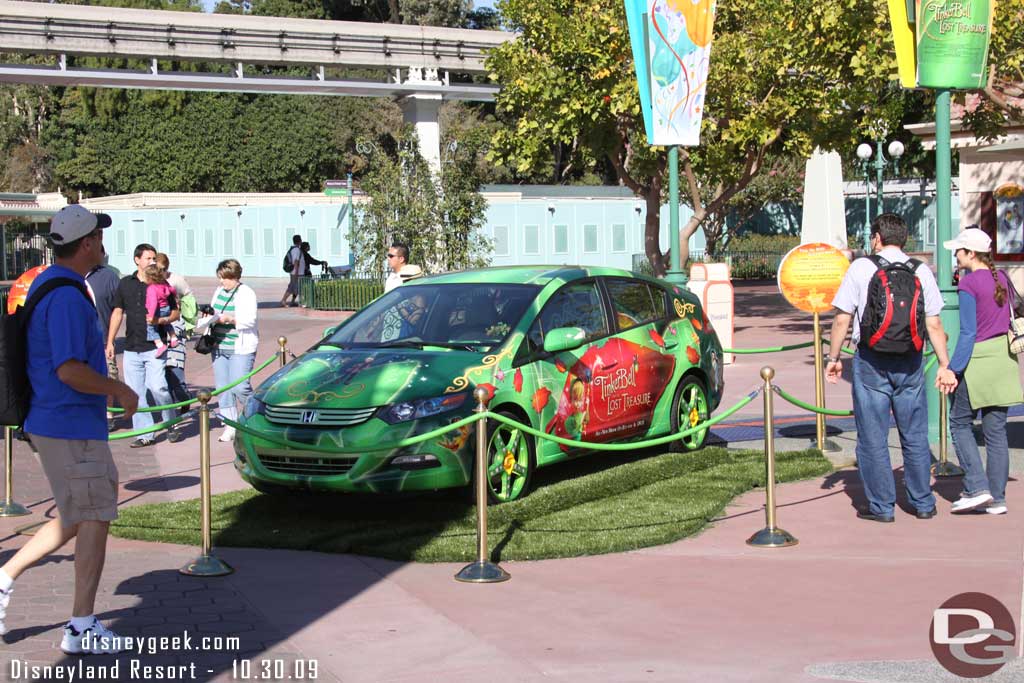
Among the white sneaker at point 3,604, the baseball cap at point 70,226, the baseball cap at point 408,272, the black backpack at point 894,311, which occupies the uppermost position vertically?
the baseball cap at point 70,226

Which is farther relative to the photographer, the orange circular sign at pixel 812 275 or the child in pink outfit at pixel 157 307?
the orange circular sign at pixel 812 275

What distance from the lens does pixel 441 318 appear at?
959cm

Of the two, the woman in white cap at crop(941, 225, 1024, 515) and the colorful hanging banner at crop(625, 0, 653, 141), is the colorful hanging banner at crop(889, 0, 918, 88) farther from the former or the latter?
the woman in white cap at crop(941, 225, 1024, 515)

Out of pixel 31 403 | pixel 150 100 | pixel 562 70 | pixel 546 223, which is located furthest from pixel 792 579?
pixel 150 100

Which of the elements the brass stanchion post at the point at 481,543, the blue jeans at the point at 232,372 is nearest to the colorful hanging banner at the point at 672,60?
the blue jeans at the point at 232,372

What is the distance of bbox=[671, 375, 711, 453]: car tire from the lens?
35.1 ft

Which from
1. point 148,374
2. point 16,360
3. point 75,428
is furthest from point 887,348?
point 148,374

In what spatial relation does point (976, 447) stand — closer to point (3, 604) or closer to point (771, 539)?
point (771, 539)

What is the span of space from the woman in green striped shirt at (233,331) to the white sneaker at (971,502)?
6273mm

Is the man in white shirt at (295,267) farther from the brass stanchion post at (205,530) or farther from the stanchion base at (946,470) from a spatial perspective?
the brass stanchion post at (205,530)

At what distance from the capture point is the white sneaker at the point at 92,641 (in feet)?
18.7

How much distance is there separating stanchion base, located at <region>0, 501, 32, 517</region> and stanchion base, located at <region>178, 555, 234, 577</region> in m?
2.40

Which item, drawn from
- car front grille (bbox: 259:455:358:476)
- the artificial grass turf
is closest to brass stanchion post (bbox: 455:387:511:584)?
the artificial grass turf

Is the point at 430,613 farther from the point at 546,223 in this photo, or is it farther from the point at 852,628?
the point at 546,223
